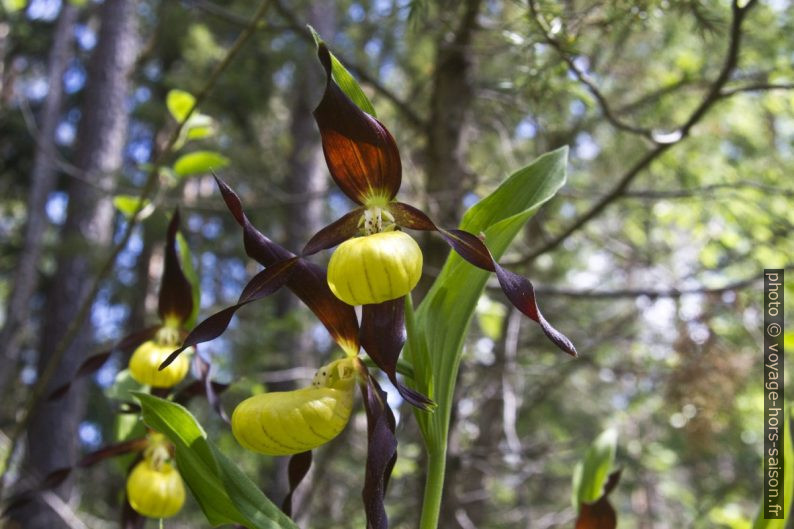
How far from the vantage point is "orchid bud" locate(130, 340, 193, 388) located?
1070 mm

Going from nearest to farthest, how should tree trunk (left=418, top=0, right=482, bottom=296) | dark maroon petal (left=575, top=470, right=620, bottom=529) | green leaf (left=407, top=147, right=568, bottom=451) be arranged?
green leaf (left=407, top=147, right=568, bottom=451), dark maroon petal (left=575, top=470, right=620, bottom=529), tree trunk (left=418, top=0, right=482, bottom=296)

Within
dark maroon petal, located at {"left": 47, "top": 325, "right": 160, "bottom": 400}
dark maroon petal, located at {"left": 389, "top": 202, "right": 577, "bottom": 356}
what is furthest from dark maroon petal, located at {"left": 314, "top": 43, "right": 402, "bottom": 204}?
dark maroon petal, located at {"left": 47, "top": 325, "right": 160, "bottom": 400}

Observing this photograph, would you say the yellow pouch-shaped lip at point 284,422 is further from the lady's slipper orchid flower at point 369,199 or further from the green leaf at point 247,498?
the lady's slipper orchid flower at point 369,199

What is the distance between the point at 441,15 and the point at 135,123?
363 inches

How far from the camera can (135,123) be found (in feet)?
33.2

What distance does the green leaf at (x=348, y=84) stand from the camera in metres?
0.75

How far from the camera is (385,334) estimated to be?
2.76 feet

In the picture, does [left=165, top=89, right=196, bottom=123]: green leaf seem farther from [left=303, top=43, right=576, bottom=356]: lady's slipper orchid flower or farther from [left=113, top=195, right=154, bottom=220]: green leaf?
[left=303, top=43, right=576, bottom=356]: lady's slipper orchid flower

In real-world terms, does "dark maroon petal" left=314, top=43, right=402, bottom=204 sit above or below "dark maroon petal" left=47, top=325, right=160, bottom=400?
above

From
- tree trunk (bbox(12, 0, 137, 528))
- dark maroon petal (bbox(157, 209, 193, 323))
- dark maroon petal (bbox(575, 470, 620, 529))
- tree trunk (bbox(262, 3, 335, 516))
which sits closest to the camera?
→ dark maroon petal (bbox(575, 470, 620, 529))

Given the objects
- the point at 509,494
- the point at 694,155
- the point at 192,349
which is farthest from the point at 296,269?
the point at 509,494

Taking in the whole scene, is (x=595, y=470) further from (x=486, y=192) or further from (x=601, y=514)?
(x=486, y=192)

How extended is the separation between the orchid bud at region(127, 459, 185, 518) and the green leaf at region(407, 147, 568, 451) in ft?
1.61

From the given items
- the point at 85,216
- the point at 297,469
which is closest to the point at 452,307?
the point at 297,469
